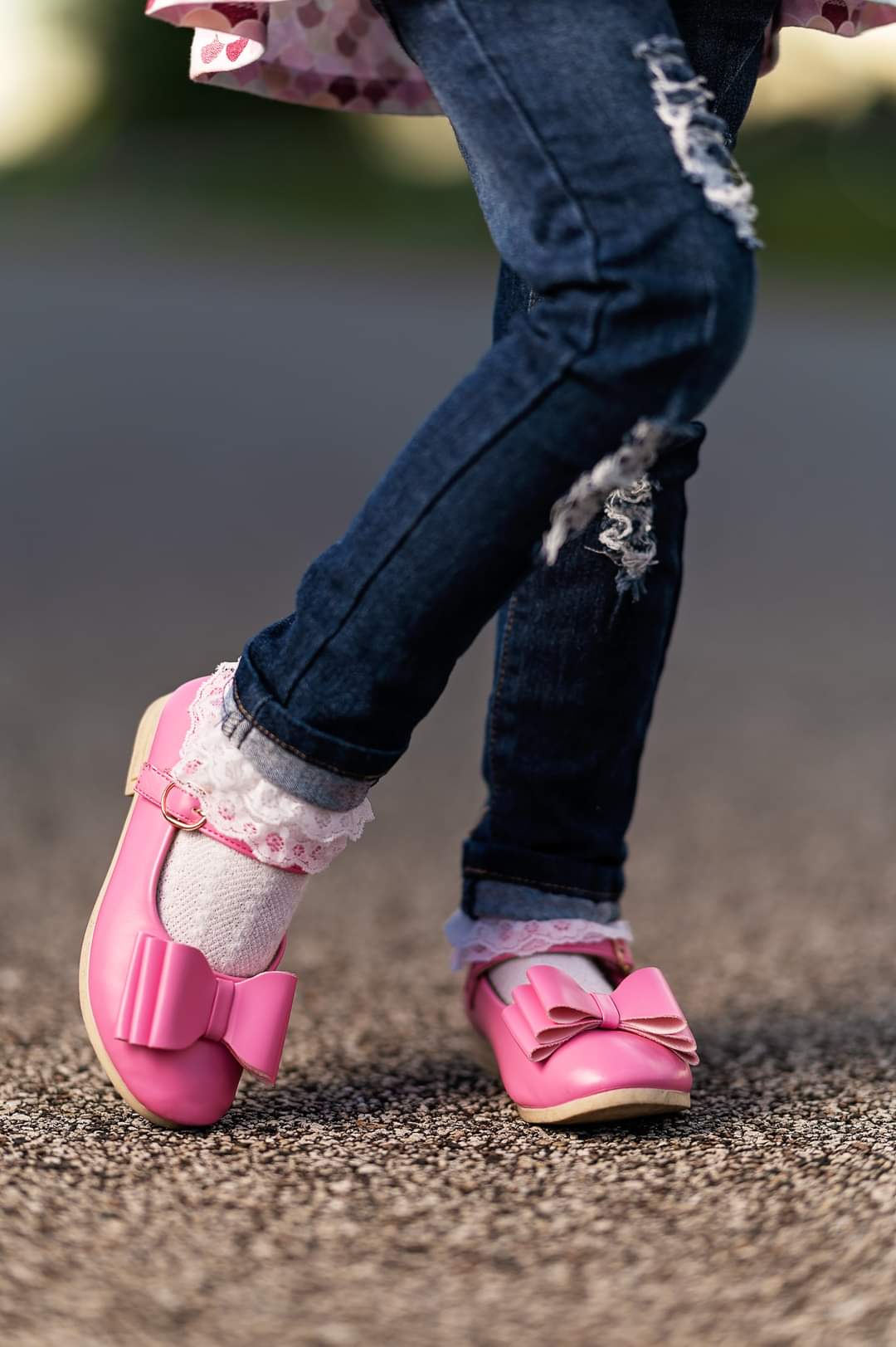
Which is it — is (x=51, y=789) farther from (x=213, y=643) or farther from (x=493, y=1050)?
(x=493, y=1050)

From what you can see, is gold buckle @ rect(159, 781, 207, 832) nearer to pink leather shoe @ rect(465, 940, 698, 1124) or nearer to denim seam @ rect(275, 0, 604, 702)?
denim seam @ rect(275, 0, 604, 702)

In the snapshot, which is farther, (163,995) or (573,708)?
(573,708)

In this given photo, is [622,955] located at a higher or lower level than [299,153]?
lower

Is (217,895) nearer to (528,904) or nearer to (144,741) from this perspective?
(144,741)

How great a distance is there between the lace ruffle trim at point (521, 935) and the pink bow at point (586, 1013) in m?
0.05

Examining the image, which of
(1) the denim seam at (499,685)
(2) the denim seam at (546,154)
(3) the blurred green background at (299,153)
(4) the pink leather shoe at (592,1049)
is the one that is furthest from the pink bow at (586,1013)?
(3) the blurred green background at (299,153)

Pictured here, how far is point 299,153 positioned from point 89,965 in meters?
7.58

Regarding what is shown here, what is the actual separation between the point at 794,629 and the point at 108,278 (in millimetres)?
3635

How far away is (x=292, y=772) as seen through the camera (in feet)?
2.53

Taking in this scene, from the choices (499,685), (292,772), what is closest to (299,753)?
(292,772)

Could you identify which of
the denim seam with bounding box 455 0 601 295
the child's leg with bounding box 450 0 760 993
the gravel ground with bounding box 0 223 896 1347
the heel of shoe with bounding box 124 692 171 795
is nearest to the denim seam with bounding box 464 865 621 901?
the child's leg with bounding box 450 0 760 993

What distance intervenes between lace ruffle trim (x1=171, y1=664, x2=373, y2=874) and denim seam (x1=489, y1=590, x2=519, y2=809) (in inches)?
6.3

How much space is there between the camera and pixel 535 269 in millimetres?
718

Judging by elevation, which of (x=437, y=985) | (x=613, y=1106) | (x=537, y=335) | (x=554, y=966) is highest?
(x=537, y=335)
